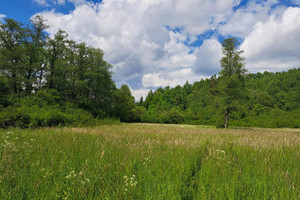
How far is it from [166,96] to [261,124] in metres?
41.2

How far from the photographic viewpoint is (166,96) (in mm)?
69250

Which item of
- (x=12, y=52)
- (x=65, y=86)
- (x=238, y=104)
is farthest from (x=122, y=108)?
(x=238, y=104)

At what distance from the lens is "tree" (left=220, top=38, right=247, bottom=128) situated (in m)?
22.3

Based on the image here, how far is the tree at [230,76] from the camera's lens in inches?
877

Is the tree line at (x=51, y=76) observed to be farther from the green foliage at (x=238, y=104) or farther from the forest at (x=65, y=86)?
the green foliage at (x=238, y=104)

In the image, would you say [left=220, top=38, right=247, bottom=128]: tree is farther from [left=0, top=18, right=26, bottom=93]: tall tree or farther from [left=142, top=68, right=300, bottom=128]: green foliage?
[left=0, top=18, right=26, bottom=93]: tall tree

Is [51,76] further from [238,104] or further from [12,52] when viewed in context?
[238,104]

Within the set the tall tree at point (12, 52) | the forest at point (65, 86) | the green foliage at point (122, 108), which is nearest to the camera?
the forest at point (65, 86)

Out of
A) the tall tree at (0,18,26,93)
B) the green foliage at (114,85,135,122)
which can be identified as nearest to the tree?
the green foliage at (114,85,135,122)

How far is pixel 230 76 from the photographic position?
2364cm

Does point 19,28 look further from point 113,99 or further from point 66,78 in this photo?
point 113,99

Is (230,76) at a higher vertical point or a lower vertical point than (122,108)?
higher

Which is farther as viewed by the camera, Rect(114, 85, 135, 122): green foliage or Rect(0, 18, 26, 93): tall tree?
Rect(114, 85, 135, 122): green foliage

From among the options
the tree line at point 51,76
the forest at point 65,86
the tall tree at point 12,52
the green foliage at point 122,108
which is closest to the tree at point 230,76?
the forest at point 65,86
